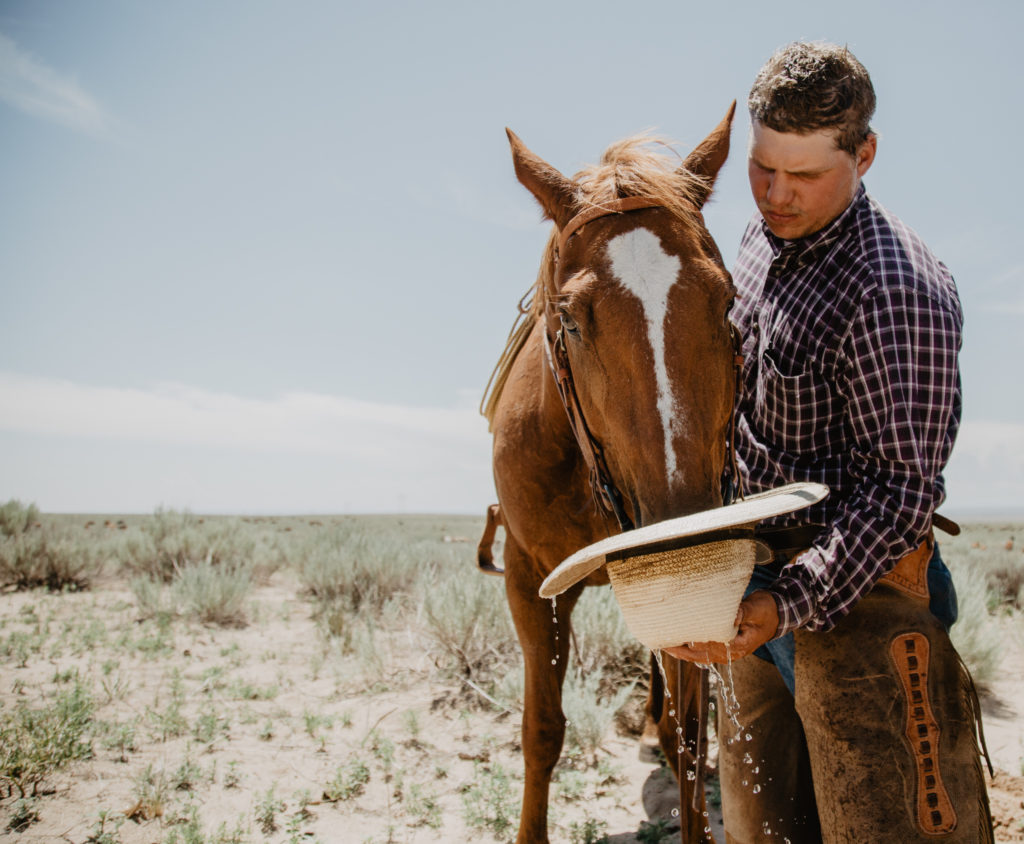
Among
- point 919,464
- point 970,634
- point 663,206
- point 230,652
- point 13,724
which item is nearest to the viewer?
point 919,464

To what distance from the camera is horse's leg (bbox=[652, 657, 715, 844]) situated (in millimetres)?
2170

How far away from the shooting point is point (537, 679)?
9.57 ft

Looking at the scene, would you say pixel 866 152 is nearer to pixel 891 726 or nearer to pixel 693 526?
pixel 693 526

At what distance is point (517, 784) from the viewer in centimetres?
365

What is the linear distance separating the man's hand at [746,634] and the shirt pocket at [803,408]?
61cm

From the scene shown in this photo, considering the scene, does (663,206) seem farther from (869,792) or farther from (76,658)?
(76,658)

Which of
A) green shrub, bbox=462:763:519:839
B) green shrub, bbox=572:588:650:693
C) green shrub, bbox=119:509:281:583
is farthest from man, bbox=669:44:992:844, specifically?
green shrub, bbox=119:509:281:583

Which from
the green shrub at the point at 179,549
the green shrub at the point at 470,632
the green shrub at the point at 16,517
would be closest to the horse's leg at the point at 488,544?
the green shrub at the point at 470,632

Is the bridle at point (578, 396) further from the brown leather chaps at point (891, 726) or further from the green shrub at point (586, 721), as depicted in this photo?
the green shrub at point (586, 721)

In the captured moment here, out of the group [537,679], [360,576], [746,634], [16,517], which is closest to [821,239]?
[746,634]

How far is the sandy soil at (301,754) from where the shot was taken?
124 inches

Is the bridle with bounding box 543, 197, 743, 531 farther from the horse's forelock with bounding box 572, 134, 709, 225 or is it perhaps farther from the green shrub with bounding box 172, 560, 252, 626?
the green shrub with bounding box 172, 560, 252, 626

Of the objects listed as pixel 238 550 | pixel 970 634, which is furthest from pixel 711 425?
pixel 238 550

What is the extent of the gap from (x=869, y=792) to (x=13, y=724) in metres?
4.23
